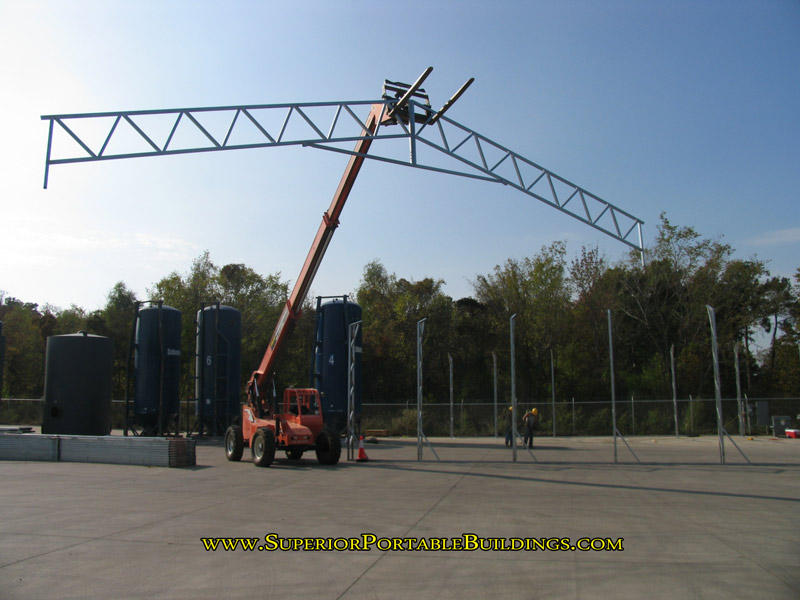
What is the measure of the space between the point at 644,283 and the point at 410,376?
19.2 meters

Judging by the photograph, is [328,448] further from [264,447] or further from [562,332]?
[562,332]

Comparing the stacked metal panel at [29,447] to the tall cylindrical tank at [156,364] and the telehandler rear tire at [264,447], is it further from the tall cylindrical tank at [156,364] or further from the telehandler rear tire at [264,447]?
the tall cylindrical tank at [156,364]

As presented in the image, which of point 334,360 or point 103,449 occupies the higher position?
point 334,360

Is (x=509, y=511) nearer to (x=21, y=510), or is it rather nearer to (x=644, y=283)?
(x=21, y=510)

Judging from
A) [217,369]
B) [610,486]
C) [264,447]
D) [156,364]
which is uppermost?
[156,364]

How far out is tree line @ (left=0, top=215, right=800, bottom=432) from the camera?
148 feet

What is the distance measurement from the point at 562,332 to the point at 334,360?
88.3 feet

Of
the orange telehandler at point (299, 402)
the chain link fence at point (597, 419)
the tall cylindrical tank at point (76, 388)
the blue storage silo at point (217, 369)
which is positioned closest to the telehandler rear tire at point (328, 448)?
the orange telehandler at point (299, 402)

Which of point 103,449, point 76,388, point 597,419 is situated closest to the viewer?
point 103,449

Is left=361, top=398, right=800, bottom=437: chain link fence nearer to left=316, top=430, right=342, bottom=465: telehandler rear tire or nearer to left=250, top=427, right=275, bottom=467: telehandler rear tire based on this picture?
left=316, top=430, right=342, bottom=465: telehandler rear tire

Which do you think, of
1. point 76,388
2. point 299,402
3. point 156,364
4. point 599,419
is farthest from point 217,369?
point 599,419

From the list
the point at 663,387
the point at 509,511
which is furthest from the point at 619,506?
the point at 663,387

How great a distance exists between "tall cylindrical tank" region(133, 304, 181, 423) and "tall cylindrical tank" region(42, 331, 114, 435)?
2.38 meters

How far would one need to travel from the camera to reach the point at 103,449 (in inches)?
751
